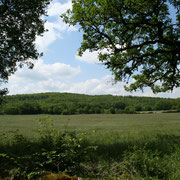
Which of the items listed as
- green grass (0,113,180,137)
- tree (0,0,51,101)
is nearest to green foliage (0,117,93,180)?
green grass (0,113,180,137)

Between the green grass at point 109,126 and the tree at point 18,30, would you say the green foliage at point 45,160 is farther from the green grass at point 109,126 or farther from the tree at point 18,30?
the tree at point 18,30

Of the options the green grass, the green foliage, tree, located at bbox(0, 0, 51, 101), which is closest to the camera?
the green foliage

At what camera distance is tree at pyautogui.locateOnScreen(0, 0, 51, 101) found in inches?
389

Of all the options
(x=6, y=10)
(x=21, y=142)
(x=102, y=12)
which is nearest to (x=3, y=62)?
(x=6, y=10)

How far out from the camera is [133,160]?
5207mm

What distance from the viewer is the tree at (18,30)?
9891 mm

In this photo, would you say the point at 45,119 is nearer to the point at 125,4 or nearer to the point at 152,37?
the point at 125,4

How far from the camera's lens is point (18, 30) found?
10195 mm

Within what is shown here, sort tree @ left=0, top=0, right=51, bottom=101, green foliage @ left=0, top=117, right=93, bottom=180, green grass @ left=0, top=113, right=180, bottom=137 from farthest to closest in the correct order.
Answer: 1. green grass @ left=0, top=113, right=180, bottom=137
2. tree @ left=0, top=0, right=51, bottom=101
3. green foliage @ left=0, top=117, right=93, bottom=180

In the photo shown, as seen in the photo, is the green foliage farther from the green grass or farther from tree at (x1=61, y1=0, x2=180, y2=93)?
tree at (x1=61, y1=0, x2=180, y2=93)

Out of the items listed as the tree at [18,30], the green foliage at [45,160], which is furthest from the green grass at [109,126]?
the tree at [18,30]

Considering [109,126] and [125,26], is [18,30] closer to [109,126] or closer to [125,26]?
[125,26]

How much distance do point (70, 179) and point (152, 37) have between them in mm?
12750

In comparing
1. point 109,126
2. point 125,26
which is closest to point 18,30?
point 125,26
